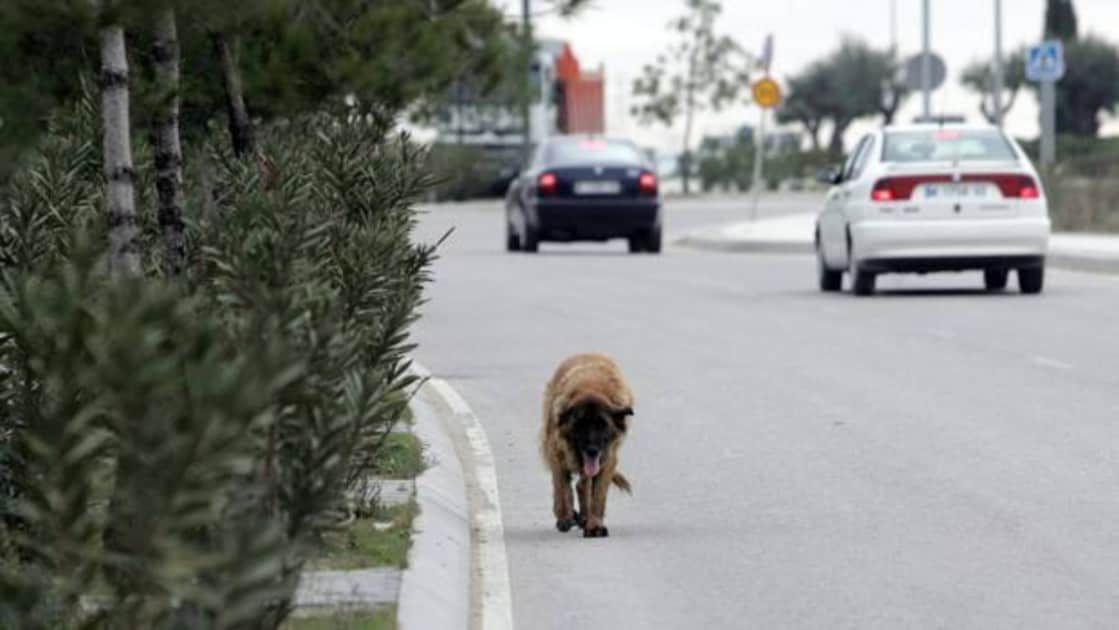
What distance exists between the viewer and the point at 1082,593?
9.34 m

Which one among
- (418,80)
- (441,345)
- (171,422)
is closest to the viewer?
(171,422)

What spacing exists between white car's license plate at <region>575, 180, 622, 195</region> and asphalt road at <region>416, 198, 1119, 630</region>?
10.5m

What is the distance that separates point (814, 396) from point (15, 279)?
329 inches

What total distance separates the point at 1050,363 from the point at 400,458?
7.08 metres

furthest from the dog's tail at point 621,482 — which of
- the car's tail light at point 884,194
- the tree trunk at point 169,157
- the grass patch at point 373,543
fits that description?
the car's tail light at point 884,194

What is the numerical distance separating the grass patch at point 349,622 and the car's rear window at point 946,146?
58.3ft

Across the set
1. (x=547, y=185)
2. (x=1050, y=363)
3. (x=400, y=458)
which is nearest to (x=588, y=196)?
(x=547, y=185)

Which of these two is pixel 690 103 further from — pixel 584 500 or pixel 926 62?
pixel 584 500

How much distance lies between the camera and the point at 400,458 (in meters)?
12.3

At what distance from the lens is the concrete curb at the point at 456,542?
8914 millimetres

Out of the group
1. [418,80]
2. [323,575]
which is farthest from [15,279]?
[418,80]

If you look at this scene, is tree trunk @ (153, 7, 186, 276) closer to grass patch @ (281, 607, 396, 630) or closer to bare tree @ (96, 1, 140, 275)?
bare tree @ (96, 1, 140, 275)

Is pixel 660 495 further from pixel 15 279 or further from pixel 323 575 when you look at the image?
pixel 15 279

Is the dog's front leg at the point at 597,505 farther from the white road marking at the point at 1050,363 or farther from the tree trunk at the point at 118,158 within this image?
the white road marking at the point at 1050,363
